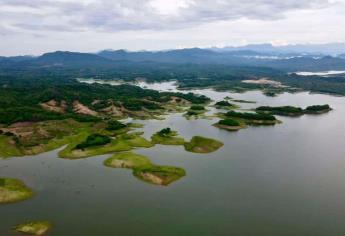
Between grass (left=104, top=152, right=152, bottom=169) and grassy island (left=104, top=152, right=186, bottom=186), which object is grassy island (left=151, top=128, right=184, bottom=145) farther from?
grass (left=104, top=152, right=152, bottom=169)

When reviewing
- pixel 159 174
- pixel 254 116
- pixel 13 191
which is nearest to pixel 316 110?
pixel 254 116

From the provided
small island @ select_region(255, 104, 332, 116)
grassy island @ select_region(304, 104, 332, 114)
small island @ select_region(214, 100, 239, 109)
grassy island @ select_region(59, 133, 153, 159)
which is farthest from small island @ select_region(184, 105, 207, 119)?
grassy island @ select_region(59, 133, 153, 159)

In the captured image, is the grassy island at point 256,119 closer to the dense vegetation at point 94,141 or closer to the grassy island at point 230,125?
the grassy island at point 230,125

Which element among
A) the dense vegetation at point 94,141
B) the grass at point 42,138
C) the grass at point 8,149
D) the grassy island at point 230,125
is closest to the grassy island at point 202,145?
the dense vegetation at point 94,141

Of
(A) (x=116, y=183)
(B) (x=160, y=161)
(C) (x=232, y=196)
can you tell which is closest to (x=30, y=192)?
(A) (x=116, y=183)

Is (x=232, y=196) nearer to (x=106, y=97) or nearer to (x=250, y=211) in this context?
(x=250, y=211)

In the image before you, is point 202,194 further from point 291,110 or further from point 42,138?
point 291,110

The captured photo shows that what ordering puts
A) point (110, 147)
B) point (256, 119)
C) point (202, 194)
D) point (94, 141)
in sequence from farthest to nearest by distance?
point (256, 119) → point (94, 141) → point (110, 147) → point (202, 194)
